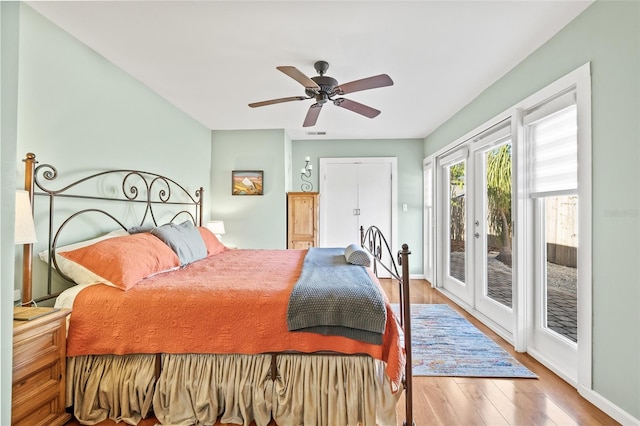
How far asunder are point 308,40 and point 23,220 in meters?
2.05

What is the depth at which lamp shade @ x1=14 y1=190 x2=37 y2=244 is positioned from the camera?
145cm

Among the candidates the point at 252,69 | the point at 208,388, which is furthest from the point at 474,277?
the point at 252,69

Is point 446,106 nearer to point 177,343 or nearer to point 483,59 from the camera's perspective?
point 483,59

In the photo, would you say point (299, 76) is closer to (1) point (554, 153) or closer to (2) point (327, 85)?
(2) point (327, 85)

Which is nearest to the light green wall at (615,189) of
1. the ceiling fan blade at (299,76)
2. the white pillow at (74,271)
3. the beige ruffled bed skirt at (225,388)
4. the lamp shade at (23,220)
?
the beige ruffled bed skirt at (225,388)

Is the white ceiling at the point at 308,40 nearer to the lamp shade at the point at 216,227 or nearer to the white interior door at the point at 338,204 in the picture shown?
the lamp shade at the point at 216,227

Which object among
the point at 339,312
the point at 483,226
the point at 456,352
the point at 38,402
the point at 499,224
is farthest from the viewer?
the point at 483,226

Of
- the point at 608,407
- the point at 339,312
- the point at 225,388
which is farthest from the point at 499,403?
the point at 225,388

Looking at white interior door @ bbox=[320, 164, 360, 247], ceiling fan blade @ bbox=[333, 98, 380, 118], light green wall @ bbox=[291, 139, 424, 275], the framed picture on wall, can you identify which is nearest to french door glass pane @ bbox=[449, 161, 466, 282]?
light green wall @ bbox=[291, 139, 424, 275]

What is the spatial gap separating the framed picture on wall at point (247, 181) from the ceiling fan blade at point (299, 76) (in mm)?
2343

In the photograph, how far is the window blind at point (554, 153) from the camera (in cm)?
206

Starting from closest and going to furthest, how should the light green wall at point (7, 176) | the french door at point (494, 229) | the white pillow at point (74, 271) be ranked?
the light green wall at point (7, 176) → the white pillow at point (74, 271) → the french door at point (494, 229)

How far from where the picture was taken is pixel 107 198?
2.48m

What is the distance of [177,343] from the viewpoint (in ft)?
5.23
